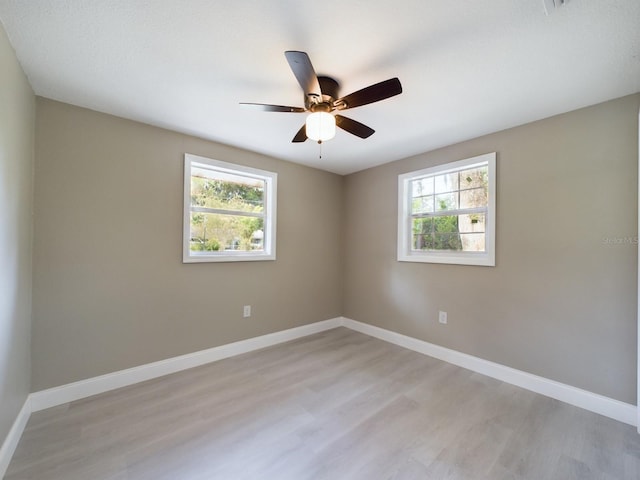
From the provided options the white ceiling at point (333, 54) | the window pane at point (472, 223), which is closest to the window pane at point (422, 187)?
the window pane at point (472, 223)

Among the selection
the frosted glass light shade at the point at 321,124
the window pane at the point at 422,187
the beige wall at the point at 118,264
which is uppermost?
the frosted glass light shade at the point at 321,124

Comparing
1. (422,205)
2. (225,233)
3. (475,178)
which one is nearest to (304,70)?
(225,233)

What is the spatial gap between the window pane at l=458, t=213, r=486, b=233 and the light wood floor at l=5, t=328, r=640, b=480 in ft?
4.77

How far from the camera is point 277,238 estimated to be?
11.4ft

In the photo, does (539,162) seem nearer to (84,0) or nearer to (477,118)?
(477,118)

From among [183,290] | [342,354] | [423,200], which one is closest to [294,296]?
[342,354]

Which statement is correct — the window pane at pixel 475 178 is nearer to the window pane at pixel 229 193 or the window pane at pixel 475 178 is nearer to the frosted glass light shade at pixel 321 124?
the frosted glass light shade at pixel 321 124

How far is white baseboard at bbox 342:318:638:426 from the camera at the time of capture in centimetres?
196

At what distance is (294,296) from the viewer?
364 cm

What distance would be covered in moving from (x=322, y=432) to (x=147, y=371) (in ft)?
5.73

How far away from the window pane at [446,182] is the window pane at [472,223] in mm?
358

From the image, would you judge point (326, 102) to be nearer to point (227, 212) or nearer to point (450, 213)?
point (227, 212)

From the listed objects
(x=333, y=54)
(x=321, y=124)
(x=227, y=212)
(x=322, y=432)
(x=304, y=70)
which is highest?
(x=333, y=54)

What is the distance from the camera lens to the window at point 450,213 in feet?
9.01
